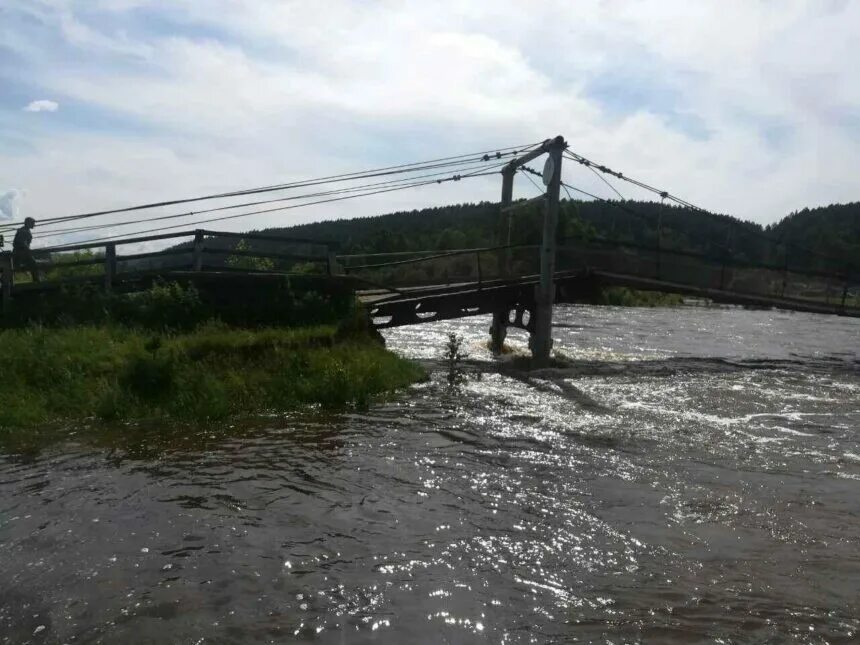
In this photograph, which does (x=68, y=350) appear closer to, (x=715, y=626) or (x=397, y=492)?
(x=397, y=492)

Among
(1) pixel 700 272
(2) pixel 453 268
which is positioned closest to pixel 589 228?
(1) pixel 700 272

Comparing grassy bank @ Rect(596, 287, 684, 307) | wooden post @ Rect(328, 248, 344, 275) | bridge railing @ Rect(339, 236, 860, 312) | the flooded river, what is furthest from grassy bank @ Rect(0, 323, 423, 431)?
grassy bank @ Rect(596, 287, 684, 307)

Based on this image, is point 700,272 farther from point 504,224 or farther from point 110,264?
point 110,264

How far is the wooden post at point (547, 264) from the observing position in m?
18.0

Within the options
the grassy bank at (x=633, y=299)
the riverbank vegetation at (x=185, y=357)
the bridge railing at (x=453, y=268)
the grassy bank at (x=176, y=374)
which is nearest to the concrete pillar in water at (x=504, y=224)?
the bridge railing at (x=453, y=268)

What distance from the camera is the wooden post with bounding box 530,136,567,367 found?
1805 centimetres

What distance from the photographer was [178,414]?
33.8 feet

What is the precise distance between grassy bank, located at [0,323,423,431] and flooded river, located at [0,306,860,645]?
848mm

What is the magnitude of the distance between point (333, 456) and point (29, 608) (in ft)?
13.5

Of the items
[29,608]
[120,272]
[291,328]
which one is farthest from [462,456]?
[120,272]

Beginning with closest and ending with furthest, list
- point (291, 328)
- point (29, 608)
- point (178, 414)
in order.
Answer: point (29, 608)
point (178, 414)
point (291, 328)

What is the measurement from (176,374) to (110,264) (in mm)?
5683

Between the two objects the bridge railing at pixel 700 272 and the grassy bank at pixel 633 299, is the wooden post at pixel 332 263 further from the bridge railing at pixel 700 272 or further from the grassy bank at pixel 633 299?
the grassy bank at pixel 633 299

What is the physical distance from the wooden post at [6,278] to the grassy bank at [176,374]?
1.93 metres
